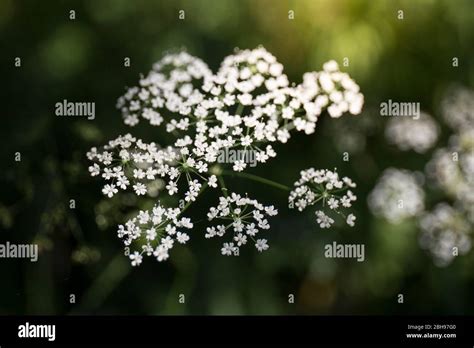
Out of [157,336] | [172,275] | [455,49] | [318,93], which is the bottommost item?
[157,336]

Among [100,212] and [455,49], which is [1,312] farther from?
[455,49]

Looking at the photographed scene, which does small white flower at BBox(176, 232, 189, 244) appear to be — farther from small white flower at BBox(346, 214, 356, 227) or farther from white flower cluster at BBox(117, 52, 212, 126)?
small white flower at BBox(346, 214, 356, 227)

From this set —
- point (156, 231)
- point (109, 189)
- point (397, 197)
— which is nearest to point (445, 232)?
point (397, 197)

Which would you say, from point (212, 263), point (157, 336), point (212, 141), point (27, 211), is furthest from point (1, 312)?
point (212, 141)

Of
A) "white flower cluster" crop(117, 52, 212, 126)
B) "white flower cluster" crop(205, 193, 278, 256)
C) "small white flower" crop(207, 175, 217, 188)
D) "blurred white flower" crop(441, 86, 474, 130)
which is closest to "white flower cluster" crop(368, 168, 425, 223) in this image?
"blurred white flower" crop(441, 86, 474, 130)

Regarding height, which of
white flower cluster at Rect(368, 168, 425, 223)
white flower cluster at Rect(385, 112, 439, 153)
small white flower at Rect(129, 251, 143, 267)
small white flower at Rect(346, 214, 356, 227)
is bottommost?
small white flower at Rect(129, 251, 143, 267)

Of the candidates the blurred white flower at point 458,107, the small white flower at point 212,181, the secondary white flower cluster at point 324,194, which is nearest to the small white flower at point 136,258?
the small white flower at point 212,181
